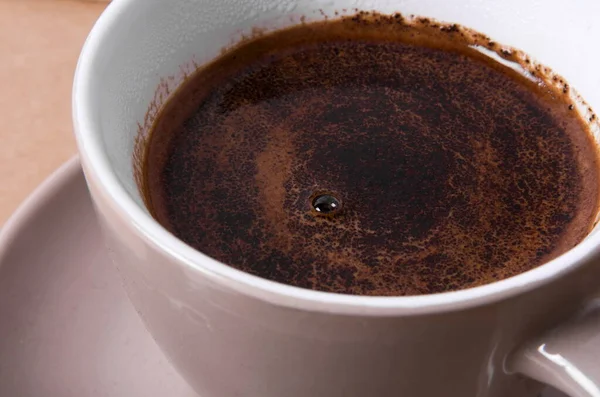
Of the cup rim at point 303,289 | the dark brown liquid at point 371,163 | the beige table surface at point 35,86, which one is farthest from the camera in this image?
the beige table surface at point 35,86

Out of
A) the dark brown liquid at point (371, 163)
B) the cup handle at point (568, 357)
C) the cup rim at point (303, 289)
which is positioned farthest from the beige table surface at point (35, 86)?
the cup handle at point (568, 357)

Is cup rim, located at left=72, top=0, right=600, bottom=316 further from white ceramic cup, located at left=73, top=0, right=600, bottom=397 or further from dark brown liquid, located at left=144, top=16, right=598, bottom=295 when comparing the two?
dark brown liquid, located at left=144, top=16, right=598, bottom=295

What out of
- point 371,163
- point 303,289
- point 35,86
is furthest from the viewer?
point 35,86

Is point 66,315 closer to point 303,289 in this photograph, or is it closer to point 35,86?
point 303,289

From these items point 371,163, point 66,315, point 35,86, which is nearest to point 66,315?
point 66,315

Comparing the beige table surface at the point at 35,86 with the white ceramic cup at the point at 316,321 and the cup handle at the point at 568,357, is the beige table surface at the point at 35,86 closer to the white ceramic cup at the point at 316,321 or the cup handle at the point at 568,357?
the white ceramic cup at the point at 316,321

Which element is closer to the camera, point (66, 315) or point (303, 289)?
point (303, 289)
